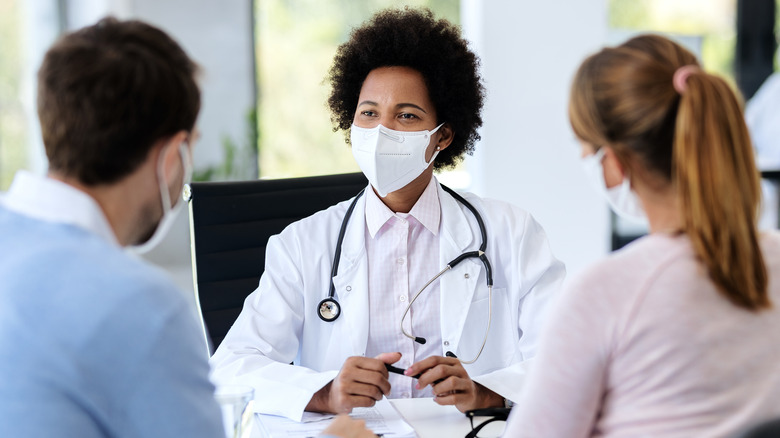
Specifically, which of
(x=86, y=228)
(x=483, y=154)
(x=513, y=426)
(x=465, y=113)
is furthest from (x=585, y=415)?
(x=483, y=154)

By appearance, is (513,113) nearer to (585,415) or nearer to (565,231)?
(565,231)

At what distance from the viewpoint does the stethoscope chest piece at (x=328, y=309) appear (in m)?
1.67

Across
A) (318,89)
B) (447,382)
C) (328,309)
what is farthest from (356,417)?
(318,89)

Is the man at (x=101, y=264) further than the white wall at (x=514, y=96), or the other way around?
the white wall at (x=514, y=96)

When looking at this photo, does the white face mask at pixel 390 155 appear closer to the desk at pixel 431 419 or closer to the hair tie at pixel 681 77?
the desk at pixel 431 419

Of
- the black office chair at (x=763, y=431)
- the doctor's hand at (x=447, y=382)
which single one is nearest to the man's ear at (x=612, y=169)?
the black office chair at (x=763, y=431)

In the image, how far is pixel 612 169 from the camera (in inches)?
40.8

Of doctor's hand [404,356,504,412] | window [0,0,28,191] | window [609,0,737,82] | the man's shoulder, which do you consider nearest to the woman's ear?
doctor's hand [404,356,504,412]

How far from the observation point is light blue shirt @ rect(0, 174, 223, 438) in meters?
0.80

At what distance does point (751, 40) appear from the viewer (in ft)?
15.4

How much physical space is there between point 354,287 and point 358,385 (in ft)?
1.20

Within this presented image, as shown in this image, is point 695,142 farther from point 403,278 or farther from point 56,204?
point 403,278

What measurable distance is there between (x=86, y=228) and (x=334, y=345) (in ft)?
2.76

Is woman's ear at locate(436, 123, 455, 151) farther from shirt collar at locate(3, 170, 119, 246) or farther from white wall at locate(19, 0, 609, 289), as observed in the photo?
white wall at locate(19, 0, 609, 289)
